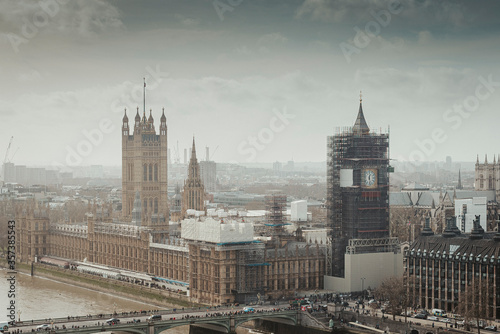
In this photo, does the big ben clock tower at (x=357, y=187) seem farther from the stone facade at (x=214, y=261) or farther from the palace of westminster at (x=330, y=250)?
the stone facade at (x=214, y=261)

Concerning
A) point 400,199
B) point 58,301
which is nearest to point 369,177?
point 58,301

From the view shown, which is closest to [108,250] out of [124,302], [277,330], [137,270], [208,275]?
[137,270]

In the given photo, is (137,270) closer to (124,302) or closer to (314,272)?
(124,302)

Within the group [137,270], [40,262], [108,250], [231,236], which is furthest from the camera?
[40,262]

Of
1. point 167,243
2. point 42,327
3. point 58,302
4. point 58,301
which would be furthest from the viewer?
point 167,243

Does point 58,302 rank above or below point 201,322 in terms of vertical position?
below

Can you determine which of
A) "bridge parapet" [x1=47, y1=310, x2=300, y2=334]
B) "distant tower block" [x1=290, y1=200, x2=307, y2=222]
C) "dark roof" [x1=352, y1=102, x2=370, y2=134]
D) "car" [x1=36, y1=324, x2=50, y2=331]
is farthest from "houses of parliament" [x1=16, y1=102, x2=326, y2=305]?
"car" [x1=36, y1=324, x2=50, y2=331]

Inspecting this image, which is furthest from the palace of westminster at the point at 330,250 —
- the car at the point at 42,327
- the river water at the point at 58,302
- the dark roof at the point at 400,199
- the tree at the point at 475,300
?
the dark roof at the point at 400,199

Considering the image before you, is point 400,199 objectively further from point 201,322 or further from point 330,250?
point 201,322
